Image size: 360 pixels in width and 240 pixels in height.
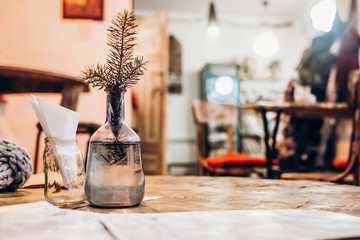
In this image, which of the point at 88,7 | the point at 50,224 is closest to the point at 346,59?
the point at 88,7

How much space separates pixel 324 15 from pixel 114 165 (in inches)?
165

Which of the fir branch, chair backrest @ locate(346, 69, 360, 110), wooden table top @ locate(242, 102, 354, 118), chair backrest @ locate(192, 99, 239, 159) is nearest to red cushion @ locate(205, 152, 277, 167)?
chair backrest @ locate(192, 99, 239, 159)

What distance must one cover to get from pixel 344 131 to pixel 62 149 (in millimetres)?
3655

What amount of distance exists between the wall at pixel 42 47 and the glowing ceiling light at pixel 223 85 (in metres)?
3.02

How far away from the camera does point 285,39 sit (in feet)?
23.8

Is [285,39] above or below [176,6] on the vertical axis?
below

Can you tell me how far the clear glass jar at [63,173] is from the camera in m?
0.68

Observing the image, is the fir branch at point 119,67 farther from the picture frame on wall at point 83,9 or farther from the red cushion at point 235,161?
the picture frame on wall at point 83,9

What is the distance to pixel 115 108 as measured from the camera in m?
0.66

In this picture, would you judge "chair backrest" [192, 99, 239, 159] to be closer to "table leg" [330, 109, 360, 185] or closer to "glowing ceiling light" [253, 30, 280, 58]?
"table leg" [330, 109, 360, 185]

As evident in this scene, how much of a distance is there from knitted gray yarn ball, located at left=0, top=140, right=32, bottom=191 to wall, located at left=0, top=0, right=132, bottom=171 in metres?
2.94

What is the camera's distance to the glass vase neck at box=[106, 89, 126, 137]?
0.65m

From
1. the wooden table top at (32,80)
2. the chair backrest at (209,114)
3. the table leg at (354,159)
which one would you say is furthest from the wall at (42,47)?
the table leg at (354,159)

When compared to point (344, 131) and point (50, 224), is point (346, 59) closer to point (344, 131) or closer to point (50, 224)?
point (344, 131)
